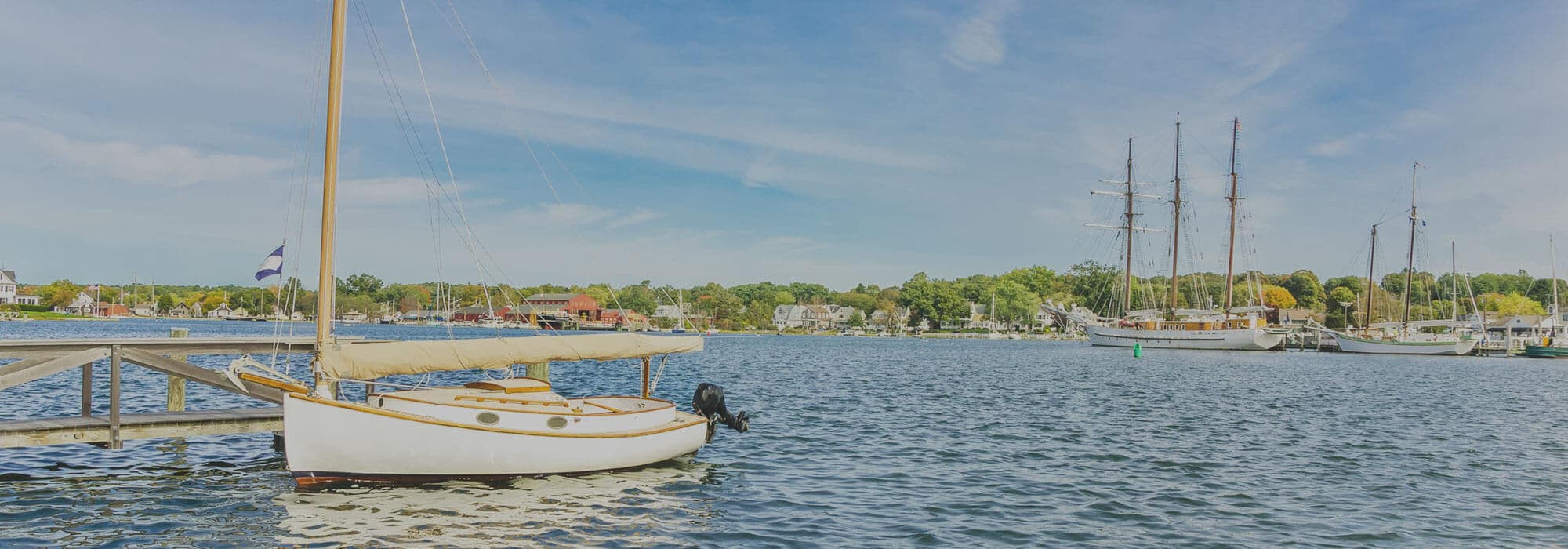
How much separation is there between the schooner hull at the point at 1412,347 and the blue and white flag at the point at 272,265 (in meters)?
102

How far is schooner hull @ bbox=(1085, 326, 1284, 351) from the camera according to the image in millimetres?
97625

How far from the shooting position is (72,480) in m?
15.0

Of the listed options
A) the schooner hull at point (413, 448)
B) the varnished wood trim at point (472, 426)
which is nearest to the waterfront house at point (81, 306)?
the schooner hull at point (413, 448)

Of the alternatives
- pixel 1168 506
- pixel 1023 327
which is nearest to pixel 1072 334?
pixel 1023 327

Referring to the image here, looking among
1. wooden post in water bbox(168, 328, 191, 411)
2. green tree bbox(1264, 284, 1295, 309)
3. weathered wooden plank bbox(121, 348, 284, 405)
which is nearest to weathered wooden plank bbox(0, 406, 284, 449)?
weathered wooden plank bbox(121, 348, 284, 405)

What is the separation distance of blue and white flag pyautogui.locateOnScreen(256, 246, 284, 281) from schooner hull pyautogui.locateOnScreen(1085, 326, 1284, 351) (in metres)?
93.5

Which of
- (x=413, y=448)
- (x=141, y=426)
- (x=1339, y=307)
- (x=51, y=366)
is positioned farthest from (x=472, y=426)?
(x=1339, y=307)

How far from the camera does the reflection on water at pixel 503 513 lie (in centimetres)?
1239

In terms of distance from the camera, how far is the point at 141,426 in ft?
51.7

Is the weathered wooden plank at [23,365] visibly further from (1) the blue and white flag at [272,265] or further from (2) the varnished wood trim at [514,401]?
(2) the varnished wood trim at [514,401]

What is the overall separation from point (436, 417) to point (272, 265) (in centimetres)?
343

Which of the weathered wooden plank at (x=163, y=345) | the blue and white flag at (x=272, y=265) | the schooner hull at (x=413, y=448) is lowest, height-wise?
the schooner hull at (x=413, y=448)

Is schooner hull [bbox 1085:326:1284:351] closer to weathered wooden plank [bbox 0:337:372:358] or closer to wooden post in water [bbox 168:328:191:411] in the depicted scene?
weathered wooden plank [bbox 0:337:372:358]

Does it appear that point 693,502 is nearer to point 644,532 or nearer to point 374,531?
point 644,532
